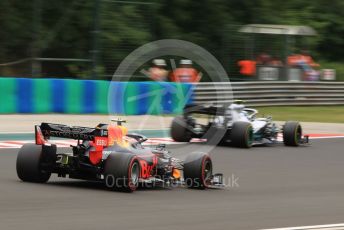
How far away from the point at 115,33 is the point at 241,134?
40.3ft

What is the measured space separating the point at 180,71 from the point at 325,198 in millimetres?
13030

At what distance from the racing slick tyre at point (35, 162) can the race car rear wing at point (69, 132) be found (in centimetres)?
12

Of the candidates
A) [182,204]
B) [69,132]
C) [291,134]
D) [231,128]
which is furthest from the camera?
[291,134]

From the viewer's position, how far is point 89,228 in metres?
7.06

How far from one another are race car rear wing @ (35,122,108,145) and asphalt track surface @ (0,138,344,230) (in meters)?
0.59

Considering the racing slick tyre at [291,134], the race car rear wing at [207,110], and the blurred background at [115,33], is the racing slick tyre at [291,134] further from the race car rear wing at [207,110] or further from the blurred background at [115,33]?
the blurred background at [115,33]

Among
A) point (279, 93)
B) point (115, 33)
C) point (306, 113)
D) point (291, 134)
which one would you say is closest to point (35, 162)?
point (291, 134)

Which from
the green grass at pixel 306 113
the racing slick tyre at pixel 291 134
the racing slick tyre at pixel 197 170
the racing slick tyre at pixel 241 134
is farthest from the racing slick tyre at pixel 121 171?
the green grass at pixel 306 113

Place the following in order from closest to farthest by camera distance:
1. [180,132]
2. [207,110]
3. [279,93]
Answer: [207,110]
[180,132]
[279,93]

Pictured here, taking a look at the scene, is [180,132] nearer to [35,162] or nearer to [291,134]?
[291,134]

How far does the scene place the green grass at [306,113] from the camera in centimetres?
2442

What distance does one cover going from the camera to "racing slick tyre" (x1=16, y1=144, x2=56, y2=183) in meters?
9.63

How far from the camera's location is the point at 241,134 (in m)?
15.8

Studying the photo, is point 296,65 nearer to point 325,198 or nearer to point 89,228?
point 325,198
